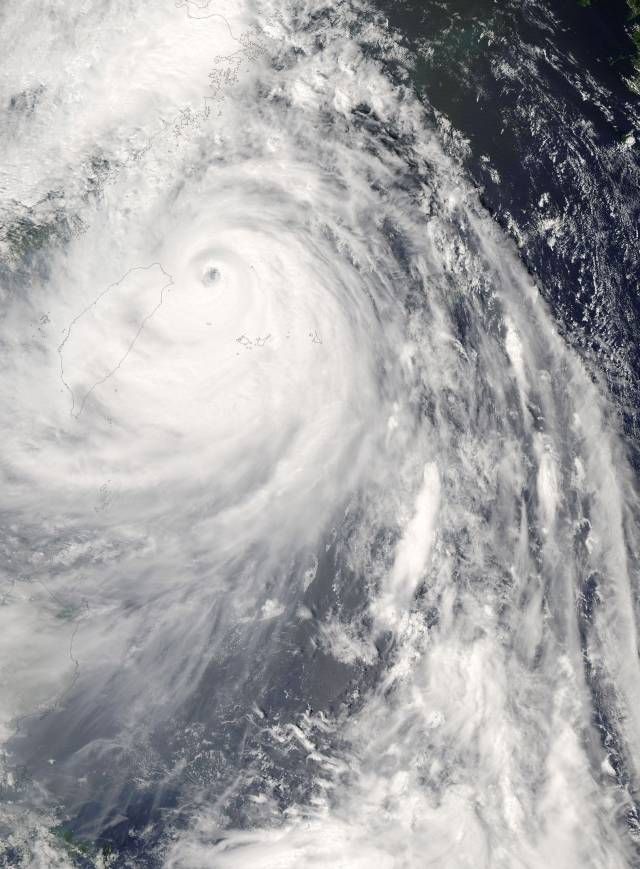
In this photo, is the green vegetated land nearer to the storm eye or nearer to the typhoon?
the typhoon

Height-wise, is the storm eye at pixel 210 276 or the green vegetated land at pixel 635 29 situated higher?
the green vegetated land at pixel 635 29

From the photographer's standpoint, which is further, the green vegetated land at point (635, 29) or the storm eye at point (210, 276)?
the green vegetated land at point (635, 29)

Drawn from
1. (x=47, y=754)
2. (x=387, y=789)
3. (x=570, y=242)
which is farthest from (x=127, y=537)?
(x=570, y=242)

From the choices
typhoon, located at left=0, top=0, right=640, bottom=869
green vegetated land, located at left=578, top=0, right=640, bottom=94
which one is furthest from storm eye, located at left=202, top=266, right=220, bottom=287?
green vegetated land, located at left=578, top=0, right=640, bottom=94

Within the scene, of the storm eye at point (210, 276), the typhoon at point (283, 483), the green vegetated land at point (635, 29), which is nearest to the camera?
the typhoon at point (283, 483)

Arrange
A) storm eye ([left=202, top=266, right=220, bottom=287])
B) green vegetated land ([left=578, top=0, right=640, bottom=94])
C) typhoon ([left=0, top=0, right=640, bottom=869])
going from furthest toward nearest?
green vegetated land ([left=578, top=0, right=640, bottom=94])
storm eye ([left=202, top=266, right=220, bottom=287])
typhoon ([left=0, top=0, right=640, bottom=869])

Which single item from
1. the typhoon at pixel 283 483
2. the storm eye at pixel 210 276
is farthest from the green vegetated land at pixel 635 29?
the storm eye at pixel 210 276

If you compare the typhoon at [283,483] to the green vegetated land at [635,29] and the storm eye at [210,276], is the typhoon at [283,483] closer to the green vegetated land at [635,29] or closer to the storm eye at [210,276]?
the storm eye at [210,276]
